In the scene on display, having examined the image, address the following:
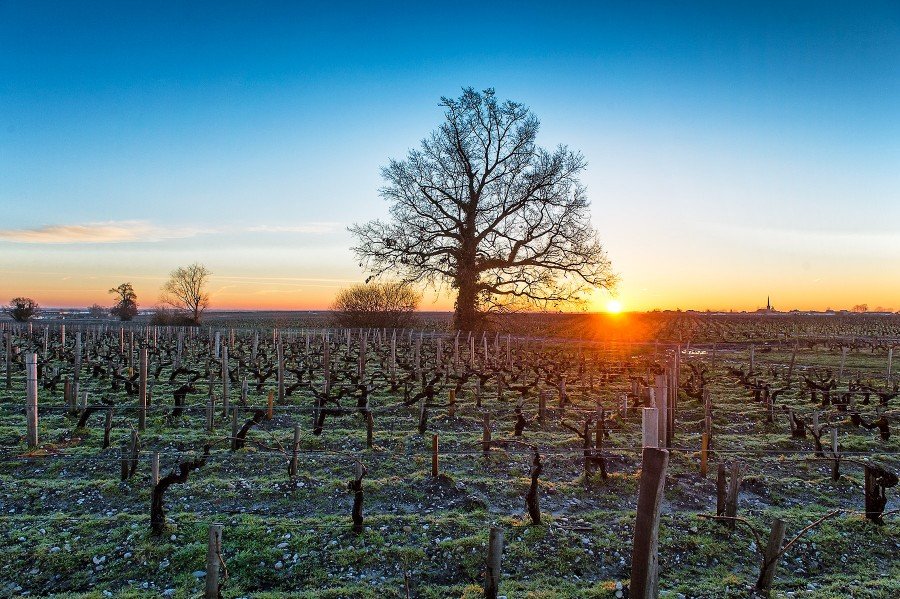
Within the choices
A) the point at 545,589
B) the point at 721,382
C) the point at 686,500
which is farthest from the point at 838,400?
the point at 545,589

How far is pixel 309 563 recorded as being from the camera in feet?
22.6

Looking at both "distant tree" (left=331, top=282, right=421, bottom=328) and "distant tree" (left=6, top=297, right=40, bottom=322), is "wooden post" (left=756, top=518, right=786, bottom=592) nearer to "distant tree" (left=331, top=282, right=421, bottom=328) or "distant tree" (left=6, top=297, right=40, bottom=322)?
"distant tree" (left=331, top=282, right=421, bottom=328)

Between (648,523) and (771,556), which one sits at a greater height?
(648,523)

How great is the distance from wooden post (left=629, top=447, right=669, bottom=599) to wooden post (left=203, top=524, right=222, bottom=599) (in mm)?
3943

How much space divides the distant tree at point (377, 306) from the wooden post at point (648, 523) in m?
42.7

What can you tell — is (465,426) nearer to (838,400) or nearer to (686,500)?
(686,500)

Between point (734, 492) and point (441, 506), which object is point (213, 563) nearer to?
point (441, 506)

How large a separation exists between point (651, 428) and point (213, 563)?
4.49 m

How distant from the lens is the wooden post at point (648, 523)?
429cm

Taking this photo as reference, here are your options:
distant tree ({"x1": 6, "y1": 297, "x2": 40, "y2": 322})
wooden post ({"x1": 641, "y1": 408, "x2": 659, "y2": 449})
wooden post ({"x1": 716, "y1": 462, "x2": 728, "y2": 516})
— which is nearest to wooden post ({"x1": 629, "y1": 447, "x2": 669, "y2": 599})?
wooden post ({"x1": 641, "y1": 408, "x2": 659, "y2": 449})

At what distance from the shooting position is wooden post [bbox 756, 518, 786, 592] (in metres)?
6.19

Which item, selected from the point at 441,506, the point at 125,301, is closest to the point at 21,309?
the point at 125,301

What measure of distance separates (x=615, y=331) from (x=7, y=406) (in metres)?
51.0

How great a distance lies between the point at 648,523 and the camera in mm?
4379
